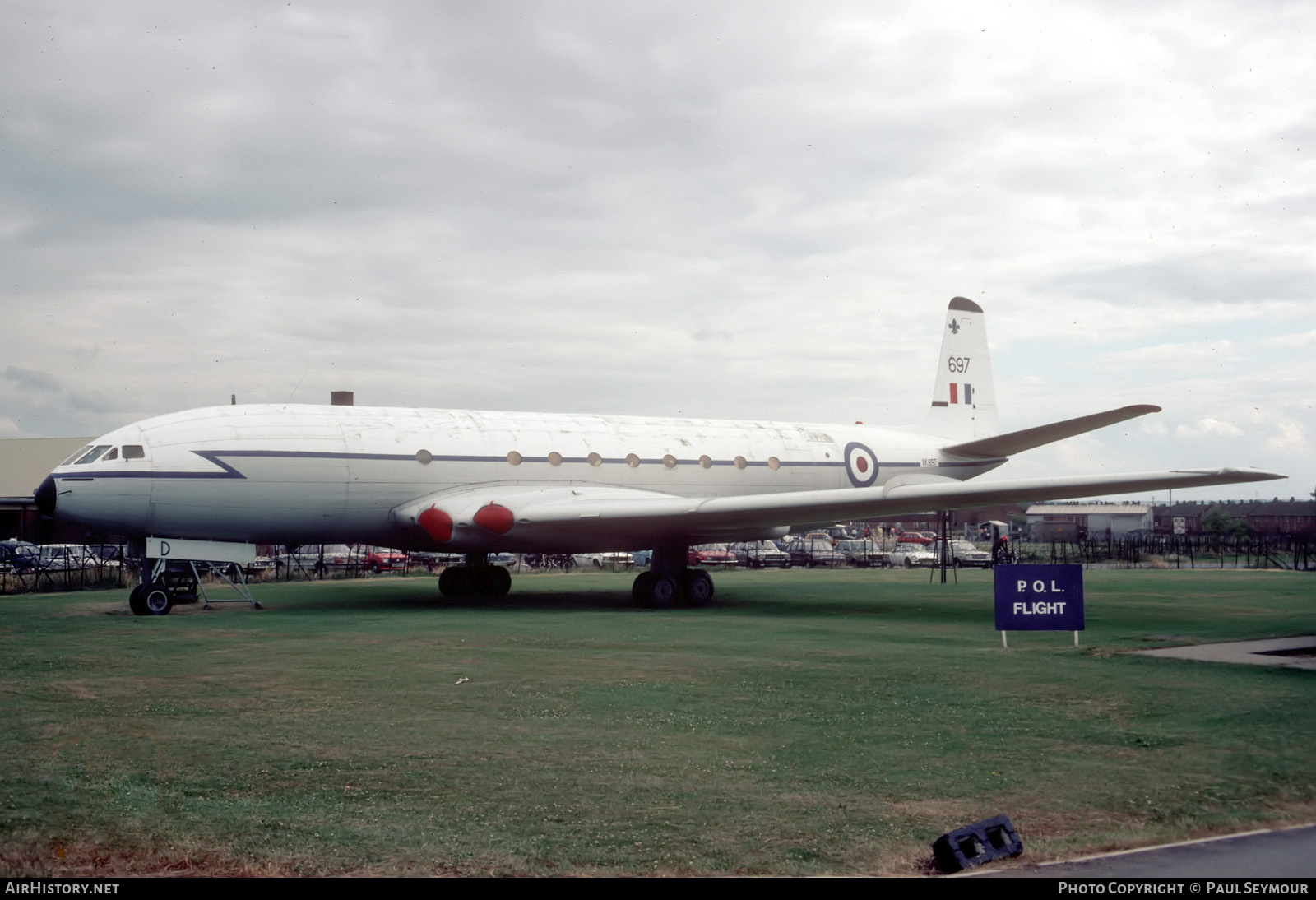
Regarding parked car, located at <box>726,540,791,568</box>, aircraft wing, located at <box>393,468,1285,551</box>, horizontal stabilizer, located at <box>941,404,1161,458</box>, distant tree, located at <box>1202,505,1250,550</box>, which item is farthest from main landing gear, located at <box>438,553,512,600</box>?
distant tree, located at <box>1202,505,1250,550</box>

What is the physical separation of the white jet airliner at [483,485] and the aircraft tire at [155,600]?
3 cm

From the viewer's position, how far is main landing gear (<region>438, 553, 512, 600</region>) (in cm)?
2655

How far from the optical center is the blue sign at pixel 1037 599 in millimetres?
14820

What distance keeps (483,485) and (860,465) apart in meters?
10.4

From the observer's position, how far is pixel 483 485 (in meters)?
23.0

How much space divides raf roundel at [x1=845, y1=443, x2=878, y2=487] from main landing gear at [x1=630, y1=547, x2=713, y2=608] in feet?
19.5

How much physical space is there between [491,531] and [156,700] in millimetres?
12151

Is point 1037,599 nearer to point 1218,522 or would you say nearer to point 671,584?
point 671,584

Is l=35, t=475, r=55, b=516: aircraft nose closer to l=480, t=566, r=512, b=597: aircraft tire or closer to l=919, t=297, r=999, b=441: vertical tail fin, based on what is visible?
l=480, t=566, r=512, b=597: aircraft tire

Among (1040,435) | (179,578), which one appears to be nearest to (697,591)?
(1040,435)

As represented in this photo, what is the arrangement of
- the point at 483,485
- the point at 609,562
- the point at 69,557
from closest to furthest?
the point at 483,485
the point at 69,557
the point at 609,562

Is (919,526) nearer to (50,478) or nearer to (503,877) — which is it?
(50,478)

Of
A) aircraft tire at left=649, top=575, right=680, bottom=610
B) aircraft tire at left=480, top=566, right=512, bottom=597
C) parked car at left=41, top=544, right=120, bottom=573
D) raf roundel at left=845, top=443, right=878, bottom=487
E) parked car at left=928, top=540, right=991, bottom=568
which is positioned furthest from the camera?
parked car at left=928, top=540, right=991, bottom=568

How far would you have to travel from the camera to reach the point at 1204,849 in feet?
18.7
